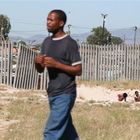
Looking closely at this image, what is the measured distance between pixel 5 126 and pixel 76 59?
4421 mm

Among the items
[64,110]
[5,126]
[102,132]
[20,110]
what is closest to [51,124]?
[64,110]

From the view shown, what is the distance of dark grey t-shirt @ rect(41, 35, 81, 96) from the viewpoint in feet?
20.9

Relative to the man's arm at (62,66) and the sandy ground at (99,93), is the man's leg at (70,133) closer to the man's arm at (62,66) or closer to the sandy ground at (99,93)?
the man's arm at (62,66)

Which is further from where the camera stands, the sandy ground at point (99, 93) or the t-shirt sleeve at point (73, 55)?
the sandy ground at point (99, 93)

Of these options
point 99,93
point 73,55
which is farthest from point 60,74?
point 99,93

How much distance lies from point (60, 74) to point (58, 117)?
0.48 m

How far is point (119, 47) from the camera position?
2409cm

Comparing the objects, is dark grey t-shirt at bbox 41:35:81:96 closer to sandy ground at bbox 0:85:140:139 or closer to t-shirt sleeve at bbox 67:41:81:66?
t-shirt sleeve at bbox 67:41:81:66

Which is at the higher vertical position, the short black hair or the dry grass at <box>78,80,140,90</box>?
the short black hair

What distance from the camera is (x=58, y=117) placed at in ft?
20.7

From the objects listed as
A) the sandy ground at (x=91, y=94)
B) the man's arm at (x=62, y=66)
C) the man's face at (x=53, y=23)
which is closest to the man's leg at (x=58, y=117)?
the man's arm at (x=62, y=66)

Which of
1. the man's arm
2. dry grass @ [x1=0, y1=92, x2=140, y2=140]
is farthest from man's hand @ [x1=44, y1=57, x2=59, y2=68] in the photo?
dry grass @ [x1=0, y1=92, x2=140, y2=140]

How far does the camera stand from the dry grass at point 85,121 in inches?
360

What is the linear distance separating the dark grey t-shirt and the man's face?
139 mm
